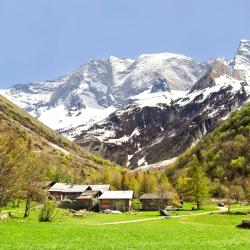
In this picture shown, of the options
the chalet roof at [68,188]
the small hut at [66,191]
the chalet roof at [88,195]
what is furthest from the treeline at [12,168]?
the chalet roof at [68,188]

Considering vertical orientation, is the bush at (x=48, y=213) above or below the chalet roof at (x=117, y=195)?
below

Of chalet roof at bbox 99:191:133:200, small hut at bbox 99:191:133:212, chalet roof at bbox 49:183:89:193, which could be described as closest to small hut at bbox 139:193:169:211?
chalet roof at bbox 99:191:133:200

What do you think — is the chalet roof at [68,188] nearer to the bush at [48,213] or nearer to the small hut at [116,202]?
the small hut at [116,202]

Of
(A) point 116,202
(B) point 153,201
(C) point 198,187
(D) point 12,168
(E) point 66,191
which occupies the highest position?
(E) point 66,191

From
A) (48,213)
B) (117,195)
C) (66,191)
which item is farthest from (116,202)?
(48,213)

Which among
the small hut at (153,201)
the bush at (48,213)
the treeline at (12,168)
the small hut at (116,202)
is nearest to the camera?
the treeline at (12,168)

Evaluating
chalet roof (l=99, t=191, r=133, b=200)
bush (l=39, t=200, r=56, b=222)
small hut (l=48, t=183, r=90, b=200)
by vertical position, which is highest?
small hut (l=48, t=183, r=90, b=200)

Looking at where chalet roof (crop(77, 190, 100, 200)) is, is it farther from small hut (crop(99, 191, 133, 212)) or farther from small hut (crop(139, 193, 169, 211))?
small hut (crop(139, 193, 169, 211))

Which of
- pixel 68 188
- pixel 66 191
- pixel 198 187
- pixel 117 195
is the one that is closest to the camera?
pixel 198 187

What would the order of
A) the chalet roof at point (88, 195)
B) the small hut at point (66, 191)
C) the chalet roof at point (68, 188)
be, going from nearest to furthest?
1. the chalet roof at point (88, 195)
2. the small hut at point (66, 191)
3. the chalet roof at point (68, 188)

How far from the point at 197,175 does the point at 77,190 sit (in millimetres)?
53164

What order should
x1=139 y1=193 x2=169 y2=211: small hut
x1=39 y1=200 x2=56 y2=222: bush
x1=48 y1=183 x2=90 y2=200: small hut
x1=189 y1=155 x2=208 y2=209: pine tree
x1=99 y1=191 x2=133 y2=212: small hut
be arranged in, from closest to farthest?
x1=39 y1=200 x2=56 y2=222: bush
x1=189 y1=155 x2=208 y2=209: pine tree
x1=99 y1=191 x2=133 y2=212: small hut
x1=139 y1=193 x2=169 y2=211: small hut
x1=48 y1=183 x2=90 y2=200: small hut

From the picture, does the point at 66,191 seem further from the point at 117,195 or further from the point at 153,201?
the point at 153,201

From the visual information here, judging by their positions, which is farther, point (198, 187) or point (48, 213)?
point (198, 187)
